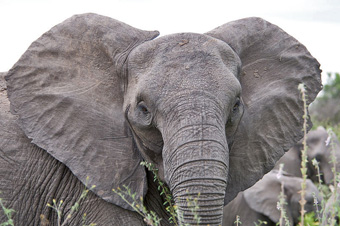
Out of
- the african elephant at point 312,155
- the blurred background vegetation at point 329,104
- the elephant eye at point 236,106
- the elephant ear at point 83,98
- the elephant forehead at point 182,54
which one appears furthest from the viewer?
the blurred background vegetation at point 329,104

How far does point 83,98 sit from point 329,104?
17.4 meters

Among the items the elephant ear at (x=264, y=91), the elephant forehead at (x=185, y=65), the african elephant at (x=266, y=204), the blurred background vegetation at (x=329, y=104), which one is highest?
the elephant forehead at (x=185, y=65)

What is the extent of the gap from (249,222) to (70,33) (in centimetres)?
466

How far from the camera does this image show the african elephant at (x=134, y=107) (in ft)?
12.2

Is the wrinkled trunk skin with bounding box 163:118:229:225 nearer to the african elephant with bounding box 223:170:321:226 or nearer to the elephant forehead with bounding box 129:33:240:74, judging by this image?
the elephant forehead with bounding box 129:33:240:74

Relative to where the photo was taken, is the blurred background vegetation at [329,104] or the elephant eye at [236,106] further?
the blurred background vegetation at [329,104]

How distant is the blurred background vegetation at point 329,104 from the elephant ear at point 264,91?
13807 millimetres

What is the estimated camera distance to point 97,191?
4090mm

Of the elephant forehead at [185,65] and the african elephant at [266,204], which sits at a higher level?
the elephant forehead at [185,65]

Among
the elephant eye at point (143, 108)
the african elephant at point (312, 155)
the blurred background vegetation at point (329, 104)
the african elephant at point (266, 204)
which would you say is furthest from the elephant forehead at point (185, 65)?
the blurred background vegetation at point (329, 104)

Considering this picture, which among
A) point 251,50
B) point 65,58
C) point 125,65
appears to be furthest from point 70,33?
point 251,50

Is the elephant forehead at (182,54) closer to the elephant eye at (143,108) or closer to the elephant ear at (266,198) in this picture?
the elephant eye at (143,108)

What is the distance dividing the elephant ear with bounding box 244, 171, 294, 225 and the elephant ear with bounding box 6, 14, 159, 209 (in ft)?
14.7

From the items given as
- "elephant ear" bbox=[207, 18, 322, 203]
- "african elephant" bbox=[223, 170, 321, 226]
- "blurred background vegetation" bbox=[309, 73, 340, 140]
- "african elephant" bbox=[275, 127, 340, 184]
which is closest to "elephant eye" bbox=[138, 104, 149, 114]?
"elephant ear" bbox=[207, 18, 322, 203]
